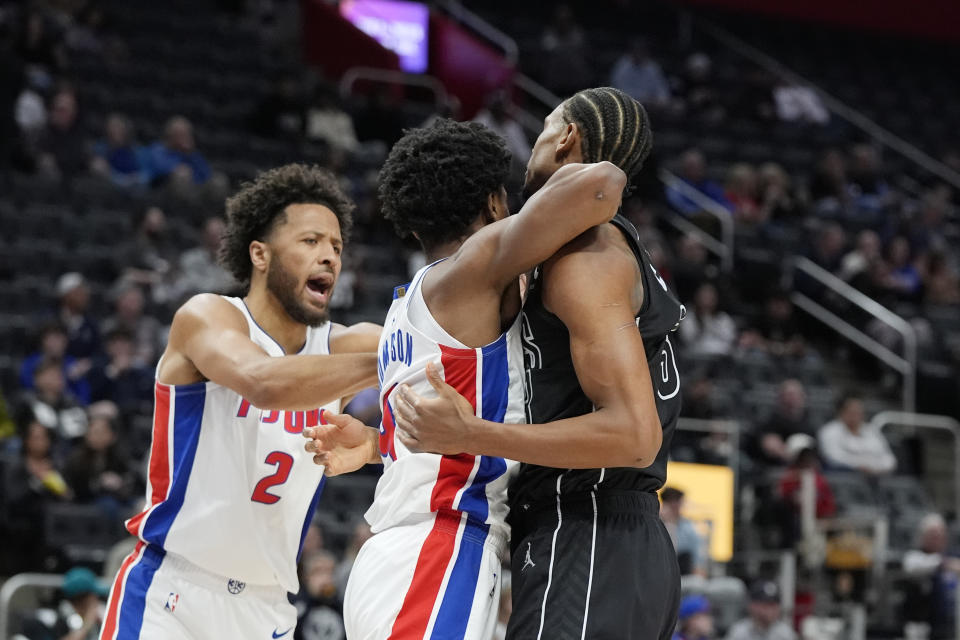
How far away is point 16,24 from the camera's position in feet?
48.9

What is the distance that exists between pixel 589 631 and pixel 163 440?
200cm

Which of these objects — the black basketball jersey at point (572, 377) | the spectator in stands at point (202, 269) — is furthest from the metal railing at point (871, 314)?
the black basketball jersey at point (572, 377)

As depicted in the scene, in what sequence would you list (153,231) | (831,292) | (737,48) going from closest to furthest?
(153,231), (831,292), (737,48)

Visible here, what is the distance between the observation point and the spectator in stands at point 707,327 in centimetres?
1430

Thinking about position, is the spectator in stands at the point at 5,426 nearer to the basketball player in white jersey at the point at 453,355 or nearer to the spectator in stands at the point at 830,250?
the basketball player in white jersey at the point at 453,355

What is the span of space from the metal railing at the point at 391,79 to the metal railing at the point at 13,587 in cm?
1027

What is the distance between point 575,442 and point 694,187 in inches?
551

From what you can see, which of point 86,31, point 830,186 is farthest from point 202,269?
point 830,186

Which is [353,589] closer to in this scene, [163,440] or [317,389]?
[317,389]

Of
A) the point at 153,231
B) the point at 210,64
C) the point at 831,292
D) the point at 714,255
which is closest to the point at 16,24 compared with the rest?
the point at 210,64

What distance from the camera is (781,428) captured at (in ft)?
43.1

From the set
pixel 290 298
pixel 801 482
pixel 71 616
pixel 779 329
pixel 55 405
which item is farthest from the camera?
pixel 779 329

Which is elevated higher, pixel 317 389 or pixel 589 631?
pixel 317 389

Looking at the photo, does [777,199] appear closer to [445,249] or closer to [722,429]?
[722,429]
